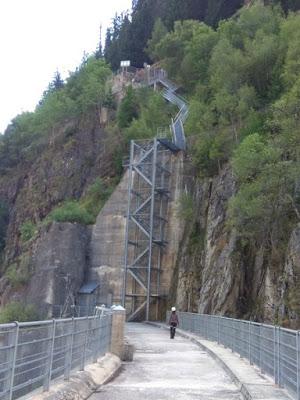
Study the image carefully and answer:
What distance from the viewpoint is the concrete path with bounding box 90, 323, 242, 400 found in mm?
11609

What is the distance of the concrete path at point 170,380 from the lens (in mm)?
11609

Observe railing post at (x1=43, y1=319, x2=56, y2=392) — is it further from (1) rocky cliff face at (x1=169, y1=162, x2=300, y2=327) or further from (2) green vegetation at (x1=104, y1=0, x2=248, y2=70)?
(2) green vegetation at (x1=104, y1=0, x2=248, y2=70)

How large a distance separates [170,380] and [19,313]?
36.7 metres

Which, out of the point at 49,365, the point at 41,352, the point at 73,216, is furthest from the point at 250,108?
the point at 41,352

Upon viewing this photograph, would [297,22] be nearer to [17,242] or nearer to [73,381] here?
[73,381]

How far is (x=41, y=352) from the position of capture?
9719mm

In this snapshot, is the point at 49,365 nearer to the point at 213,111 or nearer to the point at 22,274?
the point at 213,111

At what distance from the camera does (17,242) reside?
72.1 meters

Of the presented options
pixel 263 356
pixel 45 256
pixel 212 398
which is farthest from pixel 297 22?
pixel 212 398

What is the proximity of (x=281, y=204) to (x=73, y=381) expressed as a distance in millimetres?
19674

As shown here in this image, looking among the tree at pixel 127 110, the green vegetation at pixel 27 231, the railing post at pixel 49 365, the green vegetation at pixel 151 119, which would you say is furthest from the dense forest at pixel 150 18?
the railing post at pixel 49 365

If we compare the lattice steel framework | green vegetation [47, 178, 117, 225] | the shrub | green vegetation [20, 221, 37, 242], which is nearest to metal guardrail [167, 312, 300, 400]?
the lattice steel framework

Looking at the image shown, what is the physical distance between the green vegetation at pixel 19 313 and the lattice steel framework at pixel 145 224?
7.94 metres

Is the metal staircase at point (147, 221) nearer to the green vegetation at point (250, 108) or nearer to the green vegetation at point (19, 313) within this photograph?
the green vegetation at point (250, 108)
